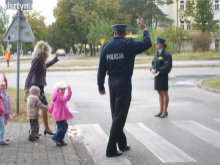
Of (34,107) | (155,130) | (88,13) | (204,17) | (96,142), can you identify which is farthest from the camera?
(88,13)

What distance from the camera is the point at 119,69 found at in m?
7.88

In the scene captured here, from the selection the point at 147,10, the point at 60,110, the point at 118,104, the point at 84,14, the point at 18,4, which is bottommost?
the point at 60,110

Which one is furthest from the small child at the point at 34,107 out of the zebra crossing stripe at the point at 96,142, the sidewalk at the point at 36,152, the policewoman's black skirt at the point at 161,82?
the policewoman's black skirt at the point at 161,82

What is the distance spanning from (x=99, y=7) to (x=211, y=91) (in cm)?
6416

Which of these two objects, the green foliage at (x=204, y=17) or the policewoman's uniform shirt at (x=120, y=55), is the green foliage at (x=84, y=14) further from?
the policewoman's uniform shirt at (x=120, y=55)

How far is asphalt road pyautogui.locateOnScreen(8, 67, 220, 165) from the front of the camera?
7887 mm

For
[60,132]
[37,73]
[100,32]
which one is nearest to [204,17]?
[100,32]

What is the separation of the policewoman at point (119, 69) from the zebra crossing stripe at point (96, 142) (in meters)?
0.22

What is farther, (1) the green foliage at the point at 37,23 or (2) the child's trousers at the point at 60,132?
(1) the green foliage at the point at 37,23

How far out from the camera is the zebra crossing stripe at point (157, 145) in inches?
306

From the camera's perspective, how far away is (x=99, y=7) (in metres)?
81.7

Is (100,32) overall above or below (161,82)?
above

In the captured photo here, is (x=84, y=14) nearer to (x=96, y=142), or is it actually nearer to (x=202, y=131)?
(x=202, y=131)

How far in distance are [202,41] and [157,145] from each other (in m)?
49.5
